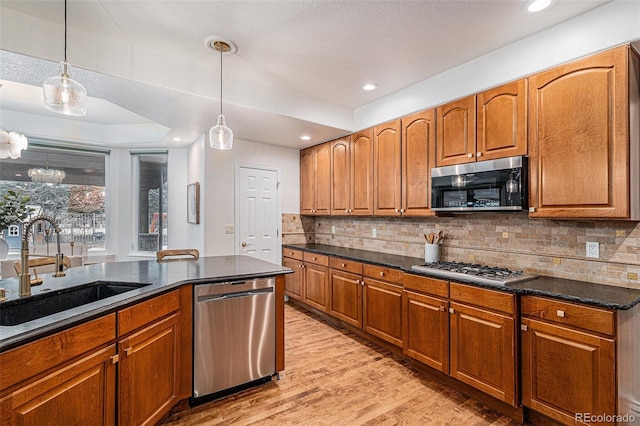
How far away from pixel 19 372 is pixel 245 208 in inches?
130

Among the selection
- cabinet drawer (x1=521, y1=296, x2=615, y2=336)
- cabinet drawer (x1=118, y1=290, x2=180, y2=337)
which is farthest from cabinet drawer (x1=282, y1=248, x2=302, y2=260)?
cabinet drawer (x1=521, y1=296, x2=615, y2=336)

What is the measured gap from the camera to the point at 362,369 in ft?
9.01

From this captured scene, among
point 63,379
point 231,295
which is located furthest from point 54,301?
point 231,295

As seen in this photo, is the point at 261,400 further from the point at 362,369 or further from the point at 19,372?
the point at 19,372

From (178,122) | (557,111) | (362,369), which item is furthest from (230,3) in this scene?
(362,369)

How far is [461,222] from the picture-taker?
304 cm

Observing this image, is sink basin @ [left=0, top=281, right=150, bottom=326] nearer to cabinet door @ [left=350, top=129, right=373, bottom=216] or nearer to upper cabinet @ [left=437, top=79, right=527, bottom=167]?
cabinet door @ [left=350, top=129, right=373, bottom=216]

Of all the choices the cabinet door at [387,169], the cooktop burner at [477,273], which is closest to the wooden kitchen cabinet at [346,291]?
the cabinet door at [387,169]

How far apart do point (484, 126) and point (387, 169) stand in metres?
1.11

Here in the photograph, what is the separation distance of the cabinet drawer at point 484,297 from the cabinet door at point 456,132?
1.09 metres

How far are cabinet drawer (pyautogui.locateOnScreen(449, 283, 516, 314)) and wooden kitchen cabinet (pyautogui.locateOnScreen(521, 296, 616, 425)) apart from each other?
84 mm

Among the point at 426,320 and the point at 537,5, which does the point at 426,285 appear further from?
the point at 537,5

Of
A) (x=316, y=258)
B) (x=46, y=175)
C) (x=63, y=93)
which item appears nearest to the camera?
(x=63, y=93)

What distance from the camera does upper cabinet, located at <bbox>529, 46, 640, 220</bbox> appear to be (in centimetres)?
185
